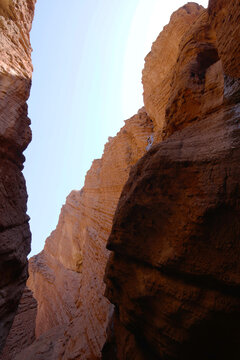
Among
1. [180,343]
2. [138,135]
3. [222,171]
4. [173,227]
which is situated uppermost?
[138,135]

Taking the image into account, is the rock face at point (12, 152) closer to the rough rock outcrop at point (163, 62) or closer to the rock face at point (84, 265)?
the rock face at point (84, 265)

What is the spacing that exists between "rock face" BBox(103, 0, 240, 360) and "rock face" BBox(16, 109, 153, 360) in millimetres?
3631

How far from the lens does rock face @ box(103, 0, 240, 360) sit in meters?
1.90

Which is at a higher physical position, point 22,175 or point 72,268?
point 22,175

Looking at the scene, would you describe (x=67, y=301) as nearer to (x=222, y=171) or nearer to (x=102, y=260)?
(x=102, y=260)

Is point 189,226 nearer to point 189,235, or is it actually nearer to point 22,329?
point 189,235

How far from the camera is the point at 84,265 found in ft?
37.3

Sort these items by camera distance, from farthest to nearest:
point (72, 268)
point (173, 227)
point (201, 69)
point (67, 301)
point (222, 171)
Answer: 1. point (72, 268)
2. point (67, 301)
3. point (201, 69)
4. point (173, 227)
5. point (222, 171)

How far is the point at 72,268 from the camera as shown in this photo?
14648 mm

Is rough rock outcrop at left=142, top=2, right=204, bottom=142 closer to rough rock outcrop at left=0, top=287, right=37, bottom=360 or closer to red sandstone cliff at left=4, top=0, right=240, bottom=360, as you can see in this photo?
red sandstone cliff at left=4, top=0, right=240, bottom=360

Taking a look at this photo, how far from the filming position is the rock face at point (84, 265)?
24.1ft

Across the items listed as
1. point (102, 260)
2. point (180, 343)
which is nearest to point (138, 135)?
point (102, 260)

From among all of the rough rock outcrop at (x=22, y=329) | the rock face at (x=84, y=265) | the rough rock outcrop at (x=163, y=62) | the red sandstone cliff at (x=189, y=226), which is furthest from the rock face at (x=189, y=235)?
the rough rock outcrop at (x=22, y=329)

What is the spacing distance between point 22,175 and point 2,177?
39.0 inches
